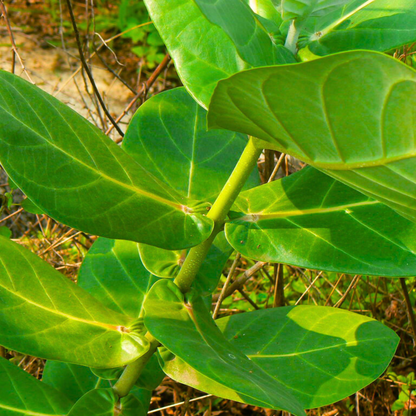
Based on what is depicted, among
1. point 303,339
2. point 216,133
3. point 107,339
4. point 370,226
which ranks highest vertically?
point 216,133

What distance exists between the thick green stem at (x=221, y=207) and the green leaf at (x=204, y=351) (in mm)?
26

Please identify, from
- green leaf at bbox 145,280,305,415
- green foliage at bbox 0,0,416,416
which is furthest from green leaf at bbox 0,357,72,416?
green leaf at bbox 145,280,305,415

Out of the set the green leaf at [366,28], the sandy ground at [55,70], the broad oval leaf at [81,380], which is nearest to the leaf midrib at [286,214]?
the green leaf at [366,28]

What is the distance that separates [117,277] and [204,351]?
0.40m

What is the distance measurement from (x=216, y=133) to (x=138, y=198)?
0.34m

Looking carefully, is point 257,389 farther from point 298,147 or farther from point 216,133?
point 216,133

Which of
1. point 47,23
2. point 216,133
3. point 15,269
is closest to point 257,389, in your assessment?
point 15,269

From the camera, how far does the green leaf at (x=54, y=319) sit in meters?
0.89

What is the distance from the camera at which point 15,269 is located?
3.04 feet

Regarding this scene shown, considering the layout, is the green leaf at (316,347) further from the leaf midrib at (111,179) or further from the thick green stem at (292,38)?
the thick green stem at (292,38)

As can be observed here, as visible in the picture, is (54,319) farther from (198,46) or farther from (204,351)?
(198,46)

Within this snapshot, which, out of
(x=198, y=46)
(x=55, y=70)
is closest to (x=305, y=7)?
(x=198, y=46)

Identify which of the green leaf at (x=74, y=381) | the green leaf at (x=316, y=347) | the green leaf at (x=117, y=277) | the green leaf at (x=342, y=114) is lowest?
the green leaf at (x=74, y=381)

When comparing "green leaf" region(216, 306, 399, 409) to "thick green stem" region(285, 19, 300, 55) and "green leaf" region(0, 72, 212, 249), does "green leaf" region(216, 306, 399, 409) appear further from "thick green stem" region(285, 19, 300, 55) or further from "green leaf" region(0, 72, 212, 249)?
"thick green stem" region(285, 19, 300, 55)
